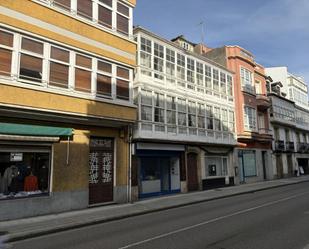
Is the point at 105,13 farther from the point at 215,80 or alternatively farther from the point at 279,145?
the point at 279,145

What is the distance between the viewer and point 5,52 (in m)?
11.2

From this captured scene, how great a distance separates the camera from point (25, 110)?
11.4 m

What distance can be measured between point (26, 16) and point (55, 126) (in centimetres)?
462

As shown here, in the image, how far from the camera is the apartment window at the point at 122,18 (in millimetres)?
15724

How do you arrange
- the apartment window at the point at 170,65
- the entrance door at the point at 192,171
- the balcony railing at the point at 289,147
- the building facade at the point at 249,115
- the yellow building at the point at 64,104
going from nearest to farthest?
the yellow building at the point at 64,104
the apartment window at the point at 170,65
the entrance door at the point at 192,171
the building facade at the point at 249,115
the balcony railing at the point at 289,147

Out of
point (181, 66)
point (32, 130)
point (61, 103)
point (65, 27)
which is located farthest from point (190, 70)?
point (32, 130)

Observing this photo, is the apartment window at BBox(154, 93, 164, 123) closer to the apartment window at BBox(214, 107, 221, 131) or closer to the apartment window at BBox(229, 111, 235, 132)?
the apartment window at BBox(214, 107, 221, 131)

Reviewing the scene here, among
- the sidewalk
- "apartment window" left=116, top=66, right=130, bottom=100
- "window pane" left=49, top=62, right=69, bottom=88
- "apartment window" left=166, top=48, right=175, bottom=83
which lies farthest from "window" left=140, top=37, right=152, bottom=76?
the sidewalk

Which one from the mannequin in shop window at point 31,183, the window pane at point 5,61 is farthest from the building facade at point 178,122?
the window pane at point 5,61

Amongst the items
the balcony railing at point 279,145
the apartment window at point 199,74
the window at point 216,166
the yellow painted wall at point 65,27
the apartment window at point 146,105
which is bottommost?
the window at point 216,166

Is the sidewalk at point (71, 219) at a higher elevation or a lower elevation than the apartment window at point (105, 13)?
lower

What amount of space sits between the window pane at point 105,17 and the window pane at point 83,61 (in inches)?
88.1

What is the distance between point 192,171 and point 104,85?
10044 millimetres

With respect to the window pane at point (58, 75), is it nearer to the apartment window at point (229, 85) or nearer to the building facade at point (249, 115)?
the apartment window at point (229, 85)
